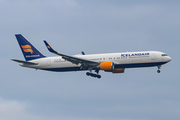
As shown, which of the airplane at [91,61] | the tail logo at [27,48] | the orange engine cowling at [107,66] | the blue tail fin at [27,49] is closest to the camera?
the orange engine cowling at [107,66]

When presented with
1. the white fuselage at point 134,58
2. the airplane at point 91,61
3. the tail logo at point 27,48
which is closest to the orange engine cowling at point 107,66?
the airplane at point 91,61

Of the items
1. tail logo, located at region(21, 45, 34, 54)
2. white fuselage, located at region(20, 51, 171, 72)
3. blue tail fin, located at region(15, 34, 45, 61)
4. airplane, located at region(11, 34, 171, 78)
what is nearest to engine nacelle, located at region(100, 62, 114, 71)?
airplane, located at region(11, 34, 171, 78)

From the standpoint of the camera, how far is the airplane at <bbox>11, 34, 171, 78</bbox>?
7144 centimetres

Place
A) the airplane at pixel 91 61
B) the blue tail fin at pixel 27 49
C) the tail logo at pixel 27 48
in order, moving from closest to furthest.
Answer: the airplane at pixel 91 61, the blue tail fin at pixel 27 49, the tail logo at pixel 27 48

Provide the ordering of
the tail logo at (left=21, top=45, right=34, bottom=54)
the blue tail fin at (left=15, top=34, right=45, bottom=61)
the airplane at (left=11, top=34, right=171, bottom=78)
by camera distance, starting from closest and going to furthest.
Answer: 1. the airplane at (left=11, top=34, right=171, bottom=78)
2. the blue tail fin at (left=15, top=34, right=45, bottom=61)
3. the tail logo at (left=21, top=45, right=34, bottom=54)

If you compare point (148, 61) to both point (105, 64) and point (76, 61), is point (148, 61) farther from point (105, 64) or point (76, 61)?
point (76, 61)

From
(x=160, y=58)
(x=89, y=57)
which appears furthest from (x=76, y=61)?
(x=160, y=58)

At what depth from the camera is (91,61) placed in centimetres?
A: 7225

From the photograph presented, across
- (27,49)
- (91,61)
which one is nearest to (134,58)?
(91,61)

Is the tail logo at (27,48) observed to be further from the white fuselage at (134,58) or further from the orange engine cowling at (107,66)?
the orange engine cowling at (107,66)

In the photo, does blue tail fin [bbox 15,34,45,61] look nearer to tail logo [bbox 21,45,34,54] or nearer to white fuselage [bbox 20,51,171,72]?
tail logo [bbox 21,45,34,54]

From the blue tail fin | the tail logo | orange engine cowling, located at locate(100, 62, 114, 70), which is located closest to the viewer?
orange engine cowling, located at locate(100, 62, 114, 70)

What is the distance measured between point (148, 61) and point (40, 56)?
24941 millimetres

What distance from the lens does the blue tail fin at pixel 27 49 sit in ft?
260
